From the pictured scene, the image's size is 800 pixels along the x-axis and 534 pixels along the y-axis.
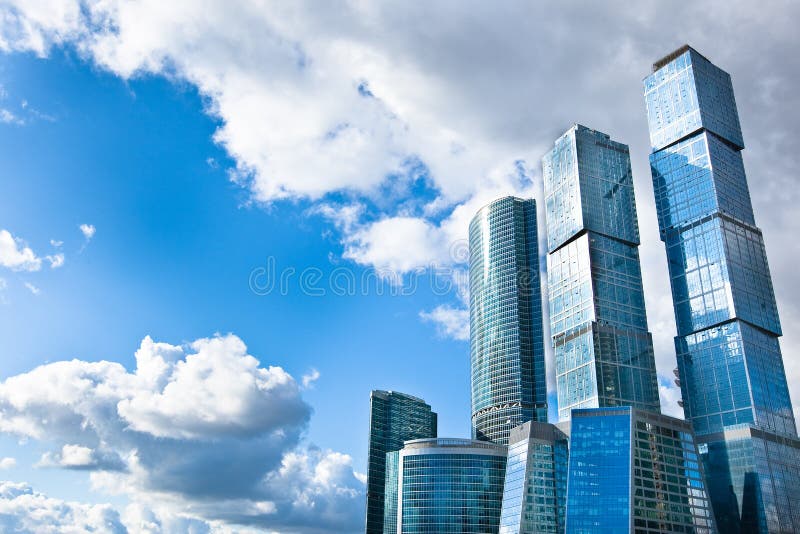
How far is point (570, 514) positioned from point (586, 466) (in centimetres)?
1397

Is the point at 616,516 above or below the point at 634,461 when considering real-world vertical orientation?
below

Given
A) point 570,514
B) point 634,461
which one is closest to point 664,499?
point 634,461

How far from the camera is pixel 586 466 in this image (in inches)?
7844

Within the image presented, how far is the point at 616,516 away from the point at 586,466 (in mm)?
15583

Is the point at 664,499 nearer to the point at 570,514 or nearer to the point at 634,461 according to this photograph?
the point at 634,461

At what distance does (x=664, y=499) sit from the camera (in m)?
199

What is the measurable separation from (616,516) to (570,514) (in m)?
11.9

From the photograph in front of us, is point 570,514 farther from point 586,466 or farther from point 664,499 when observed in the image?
point 664,499

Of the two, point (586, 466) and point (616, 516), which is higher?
point (586, 466)

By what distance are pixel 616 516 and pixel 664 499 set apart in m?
19.3

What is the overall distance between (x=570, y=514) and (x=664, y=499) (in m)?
27.8

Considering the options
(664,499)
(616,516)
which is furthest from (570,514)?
(664,499)

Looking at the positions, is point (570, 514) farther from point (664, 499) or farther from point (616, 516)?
point (664, 499)

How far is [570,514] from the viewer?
634 ft
